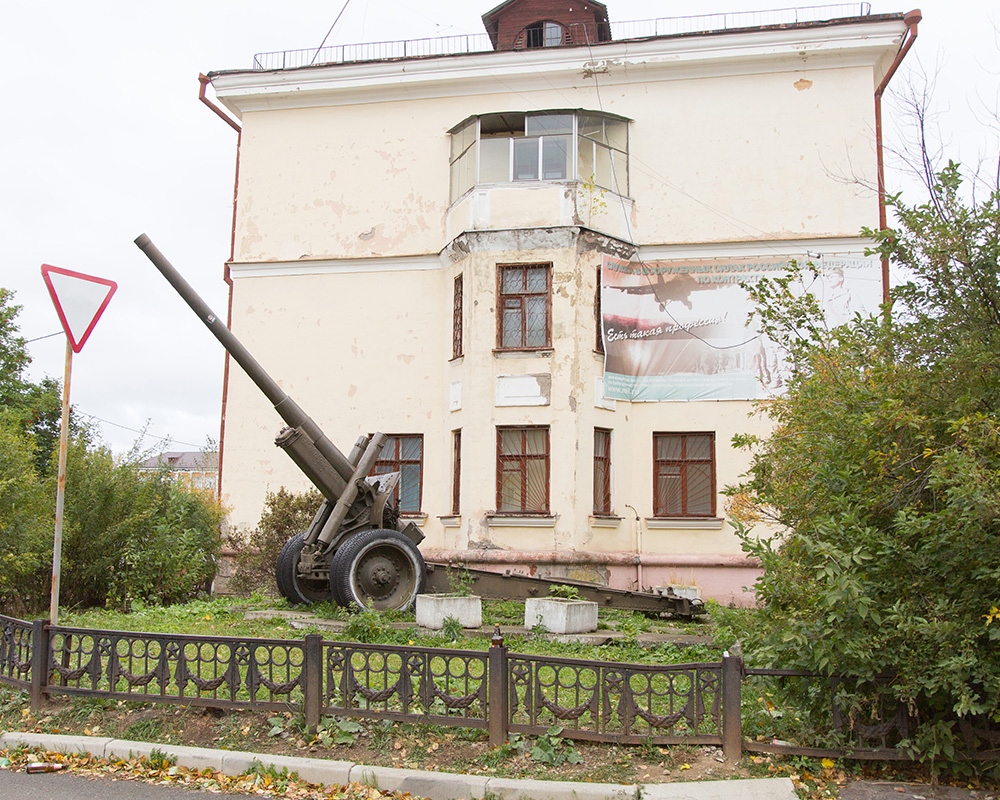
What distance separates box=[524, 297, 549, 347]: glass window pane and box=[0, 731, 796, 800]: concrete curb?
11.7 metres

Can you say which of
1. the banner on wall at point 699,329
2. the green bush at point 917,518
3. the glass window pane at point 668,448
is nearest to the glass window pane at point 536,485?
the banner on wall at point 699,329

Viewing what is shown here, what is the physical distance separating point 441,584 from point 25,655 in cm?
613

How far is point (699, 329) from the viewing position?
1684 cm

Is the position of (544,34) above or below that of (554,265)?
above

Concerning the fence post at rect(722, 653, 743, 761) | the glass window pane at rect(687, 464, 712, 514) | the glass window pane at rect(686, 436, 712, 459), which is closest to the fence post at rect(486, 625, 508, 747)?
the fence post at rect(722, 653, 743, 761)

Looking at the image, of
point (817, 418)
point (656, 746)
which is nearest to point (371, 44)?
point (817, 418)

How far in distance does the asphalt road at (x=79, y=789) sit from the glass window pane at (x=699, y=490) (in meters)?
12.8

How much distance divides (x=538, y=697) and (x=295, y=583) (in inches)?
277

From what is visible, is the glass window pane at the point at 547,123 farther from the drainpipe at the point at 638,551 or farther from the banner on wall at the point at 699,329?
the drainpipe at the point at 638,551

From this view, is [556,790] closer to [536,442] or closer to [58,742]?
[58,742]

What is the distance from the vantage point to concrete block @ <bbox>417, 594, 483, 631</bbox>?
10.2m

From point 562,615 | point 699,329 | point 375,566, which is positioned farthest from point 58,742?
point 699,329

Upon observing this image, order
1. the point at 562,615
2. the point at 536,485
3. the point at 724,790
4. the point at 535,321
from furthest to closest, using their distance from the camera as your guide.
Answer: the point at 535,321 → the point at 536,485 → the point at 562,615 → the point at 724,790

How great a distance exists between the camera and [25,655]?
6707mm
